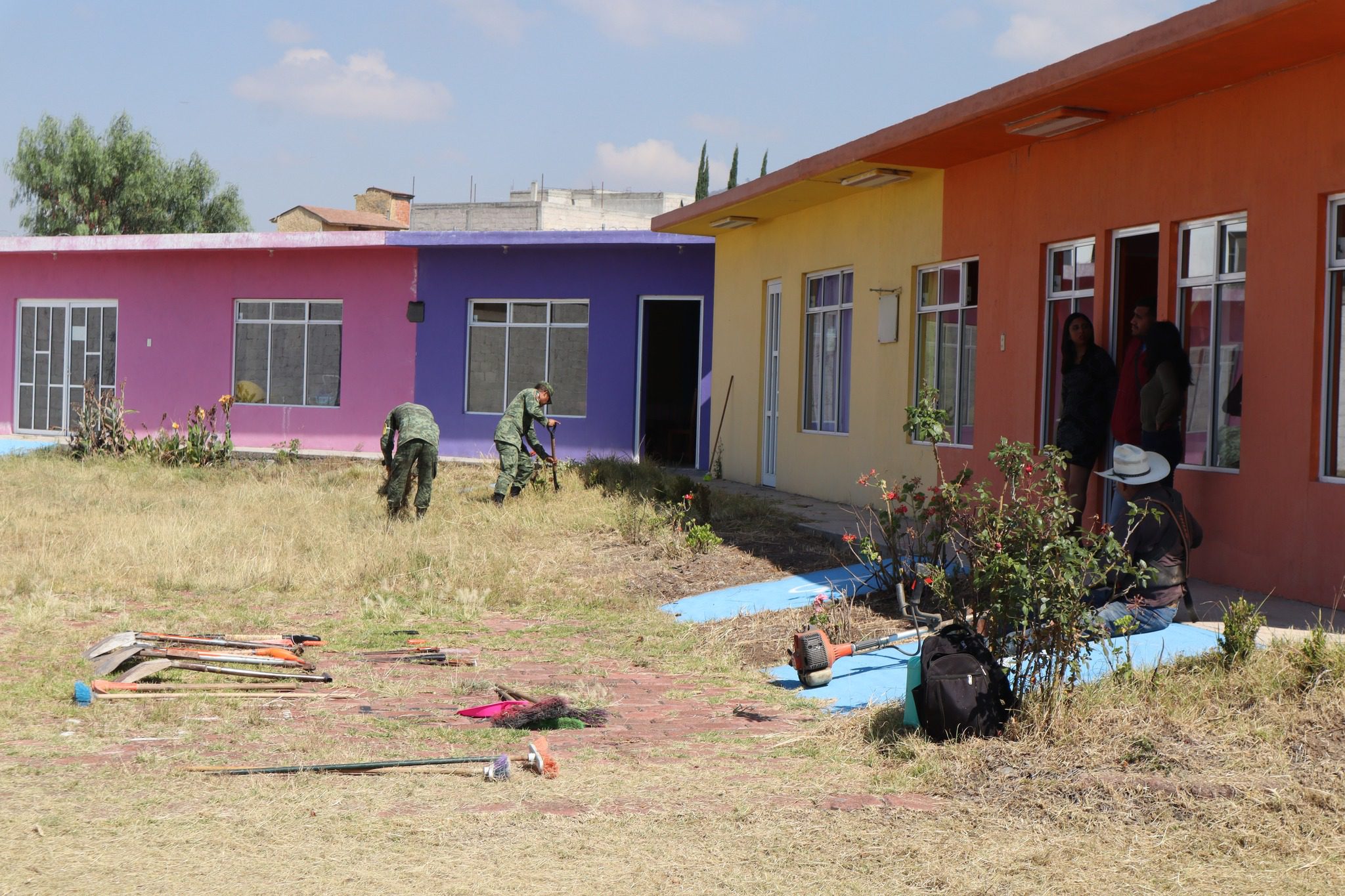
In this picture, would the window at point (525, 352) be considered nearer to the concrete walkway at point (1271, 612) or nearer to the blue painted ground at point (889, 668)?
the concrete walkway at point (1271, 612)

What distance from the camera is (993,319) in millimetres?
12039

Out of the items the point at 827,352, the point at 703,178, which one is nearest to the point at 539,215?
the point at 703,178

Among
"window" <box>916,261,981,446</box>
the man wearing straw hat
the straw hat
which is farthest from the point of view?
"window" <box>916,261,981,446</box>

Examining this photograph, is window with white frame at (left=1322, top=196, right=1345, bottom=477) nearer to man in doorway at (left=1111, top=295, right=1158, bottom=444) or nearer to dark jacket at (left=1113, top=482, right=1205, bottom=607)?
dark jacket at (left=1113, top=482, right=1205, bottom=607)

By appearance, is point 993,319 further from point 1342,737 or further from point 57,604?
point 57,604

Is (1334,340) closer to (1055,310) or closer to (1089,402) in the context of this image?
(1089,402)

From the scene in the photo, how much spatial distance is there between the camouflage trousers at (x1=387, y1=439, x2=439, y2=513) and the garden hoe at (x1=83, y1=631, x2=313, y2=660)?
4818 mm

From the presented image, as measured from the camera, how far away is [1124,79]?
8.98 m

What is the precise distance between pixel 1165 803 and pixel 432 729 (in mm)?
3406

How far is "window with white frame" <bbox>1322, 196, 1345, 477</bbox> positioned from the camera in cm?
817

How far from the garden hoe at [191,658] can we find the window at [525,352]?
516 inches

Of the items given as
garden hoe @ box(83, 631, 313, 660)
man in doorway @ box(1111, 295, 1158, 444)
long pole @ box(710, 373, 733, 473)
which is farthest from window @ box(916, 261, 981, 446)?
garden hoe @ box(83, 631, 313, 660)

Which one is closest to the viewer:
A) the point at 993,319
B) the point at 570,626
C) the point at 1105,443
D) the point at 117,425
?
the point at 570,626

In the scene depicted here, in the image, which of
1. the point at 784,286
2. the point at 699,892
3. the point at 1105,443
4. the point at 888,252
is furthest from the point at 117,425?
the point at 699,892
